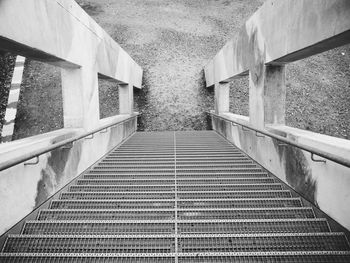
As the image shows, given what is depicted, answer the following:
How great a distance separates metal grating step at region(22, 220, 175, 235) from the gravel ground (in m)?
8.65

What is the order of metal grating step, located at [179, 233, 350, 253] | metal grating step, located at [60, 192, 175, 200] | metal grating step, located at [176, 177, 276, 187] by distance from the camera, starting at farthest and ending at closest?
1. metal grating step, located at [176, 177, 276, 187]
2. metal grating step, located at [60, 192, 175, 200]
3. metal grating step, located at [179, 233, 350, 253]

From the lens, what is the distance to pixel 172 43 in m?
15.4

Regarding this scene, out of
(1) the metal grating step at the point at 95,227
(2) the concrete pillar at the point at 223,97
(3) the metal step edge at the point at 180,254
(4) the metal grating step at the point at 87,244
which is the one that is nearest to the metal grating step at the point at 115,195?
(1) the metal grating step at the point at 95,227

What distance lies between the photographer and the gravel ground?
11.2 metres

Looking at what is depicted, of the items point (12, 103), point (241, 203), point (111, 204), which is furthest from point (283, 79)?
point (12, 103)

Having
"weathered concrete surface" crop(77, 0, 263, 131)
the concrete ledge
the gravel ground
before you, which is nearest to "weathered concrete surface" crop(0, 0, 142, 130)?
the concrete ledge

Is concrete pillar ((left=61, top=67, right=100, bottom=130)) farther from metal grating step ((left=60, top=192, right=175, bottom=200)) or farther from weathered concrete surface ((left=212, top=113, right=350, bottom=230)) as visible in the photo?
weathered concrete surface ((left=212, top=113, right=350, bottom=230))

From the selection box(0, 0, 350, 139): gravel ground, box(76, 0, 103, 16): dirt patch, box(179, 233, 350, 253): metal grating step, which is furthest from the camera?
box(76, 0, 103, 16): dirt patch

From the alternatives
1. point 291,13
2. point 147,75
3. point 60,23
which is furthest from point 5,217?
point 147,75

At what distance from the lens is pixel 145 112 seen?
39.5 feet

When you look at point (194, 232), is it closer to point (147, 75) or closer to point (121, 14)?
point (147, 75)

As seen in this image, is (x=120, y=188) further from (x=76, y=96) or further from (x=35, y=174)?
(x=76, y=96)

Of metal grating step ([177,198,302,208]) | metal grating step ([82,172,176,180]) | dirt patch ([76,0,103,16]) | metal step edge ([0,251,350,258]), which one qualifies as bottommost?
metal step edge ([0,251,350,258])

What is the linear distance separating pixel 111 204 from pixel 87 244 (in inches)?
36.3
